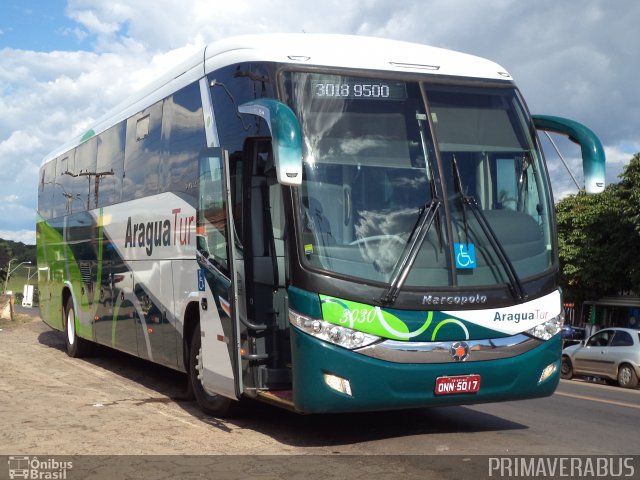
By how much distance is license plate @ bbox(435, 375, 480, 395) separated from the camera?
7.69 meters

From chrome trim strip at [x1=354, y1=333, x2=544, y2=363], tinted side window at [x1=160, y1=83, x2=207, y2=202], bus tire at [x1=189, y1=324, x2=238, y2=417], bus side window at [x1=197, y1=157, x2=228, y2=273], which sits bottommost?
bus tire at [x1=189, y1=324, x2=238, y2=417]

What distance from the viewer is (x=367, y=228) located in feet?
25.2

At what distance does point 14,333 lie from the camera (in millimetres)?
22734

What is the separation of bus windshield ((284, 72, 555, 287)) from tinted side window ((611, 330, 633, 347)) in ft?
43.5

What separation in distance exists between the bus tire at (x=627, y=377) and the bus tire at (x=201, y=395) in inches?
508

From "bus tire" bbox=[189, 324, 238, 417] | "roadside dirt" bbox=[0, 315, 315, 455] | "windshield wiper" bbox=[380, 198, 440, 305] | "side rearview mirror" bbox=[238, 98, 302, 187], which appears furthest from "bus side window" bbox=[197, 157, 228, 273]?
"windshield wiper" bbox=[380, 198, 440, 305]

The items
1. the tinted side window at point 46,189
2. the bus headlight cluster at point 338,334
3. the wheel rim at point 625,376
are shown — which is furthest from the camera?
the wheel rim at point 625,376

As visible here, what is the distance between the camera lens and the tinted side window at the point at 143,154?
11.4m

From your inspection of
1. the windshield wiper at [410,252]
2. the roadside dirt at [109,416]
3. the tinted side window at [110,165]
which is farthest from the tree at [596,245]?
the windshield wiper at [410,252]

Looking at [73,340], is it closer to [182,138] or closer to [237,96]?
[182,138]

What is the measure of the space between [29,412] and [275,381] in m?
3.27

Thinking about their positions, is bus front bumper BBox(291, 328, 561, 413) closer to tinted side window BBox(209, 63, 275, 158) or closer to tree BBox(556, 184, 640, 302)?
tinted side window BBox(209, 63, 275, 158)

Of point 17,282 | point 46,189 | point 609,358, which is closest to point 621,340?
point 609,358

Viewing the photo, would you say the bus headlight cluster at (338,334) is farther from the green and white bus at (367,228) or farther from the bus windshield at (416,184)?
the bus windshield at (416,184)
